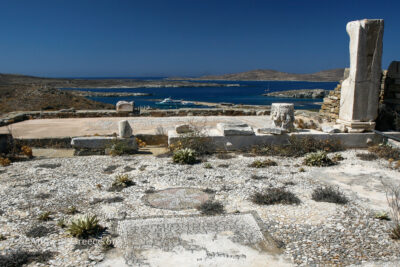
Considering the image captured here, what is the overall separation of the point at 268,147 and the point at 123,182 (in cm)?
478

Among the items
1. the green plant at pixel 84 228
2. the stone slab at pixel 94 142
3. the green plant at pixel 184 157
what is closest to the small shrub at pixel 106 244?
the green plant at pixel 84 228

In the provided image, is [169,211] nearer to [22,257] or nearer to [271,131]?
[22,257]

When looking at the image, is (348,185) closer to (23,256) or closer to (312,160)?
(312,160)

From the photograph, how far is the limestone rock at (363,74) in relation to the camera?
10.1 meters

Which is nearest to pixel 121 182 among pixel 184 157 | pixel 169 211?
pixel 169 211

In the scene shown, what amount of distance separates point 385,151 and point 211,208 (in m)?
6.39

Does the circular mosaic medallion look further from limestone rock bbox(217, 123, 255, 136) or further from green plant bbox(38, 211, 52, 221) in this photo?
limestone rock bbox(217, 123, 255, 136)

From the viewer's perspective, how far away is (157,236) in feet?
16.0

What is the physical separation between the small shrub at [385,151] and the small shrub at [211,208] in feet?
19.3

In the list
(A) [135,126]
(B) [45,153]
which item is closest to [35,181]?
(B) [45,153]

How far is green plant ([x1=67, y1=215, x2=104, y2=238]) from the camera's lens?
488 centimetres

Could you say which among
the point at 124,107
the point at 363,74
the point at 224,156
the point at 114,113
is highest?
the point at 363,74

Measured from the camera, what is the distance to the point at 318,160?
28.5ft

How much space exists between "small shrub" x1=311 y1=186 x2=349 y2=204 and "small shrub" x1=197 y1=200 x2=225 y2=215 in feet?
6.08
